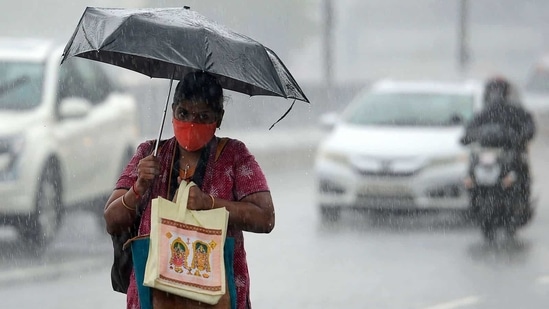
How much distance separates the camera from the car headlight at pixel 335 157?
1291 centimetres

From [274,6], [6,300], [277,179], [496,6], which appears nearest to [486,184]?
[6,300]

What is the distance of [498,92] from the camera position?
11969 mm

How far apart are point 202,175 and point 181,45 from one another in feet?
1.30

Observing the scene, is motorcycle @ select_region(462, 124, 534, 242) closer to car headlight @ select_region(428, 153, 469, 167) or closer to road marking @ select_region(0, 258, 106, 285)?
car headlight @ select_region(428, 153, 469, 167)

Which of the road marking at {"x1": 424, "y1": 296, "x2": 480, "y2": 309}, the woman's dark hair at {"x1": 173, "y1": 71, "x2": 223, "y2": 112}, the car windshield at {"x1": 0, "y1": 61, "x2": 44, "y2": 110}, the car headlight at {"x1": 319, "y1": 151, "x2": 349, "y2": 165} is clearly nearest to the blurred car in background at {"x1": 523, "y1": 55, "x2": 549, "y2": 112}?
the car headlight at {"x1": 319, "y1": 151, "x2": 349, "y2": 165}

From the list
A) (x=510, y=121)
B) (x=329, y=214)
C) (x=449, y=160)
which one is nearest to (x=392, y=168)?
(x=449, y=160)

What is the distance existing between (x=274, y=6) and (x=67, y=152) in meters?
23.5

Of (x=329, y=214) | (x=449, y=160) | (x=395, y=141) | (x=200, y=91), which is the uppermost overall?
(x=200, y=91)

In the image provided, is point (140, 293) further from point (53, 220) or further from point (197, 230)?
point (53, 220)

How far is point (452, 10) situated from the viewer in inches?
1625

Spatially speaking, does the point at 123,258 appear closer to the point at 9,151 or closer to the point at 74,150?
the point at 9,151

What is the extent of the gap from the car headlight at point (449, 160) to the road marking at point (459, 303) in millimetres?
4009

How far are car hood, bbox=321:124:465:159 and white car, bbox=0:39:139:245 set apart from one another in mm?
2092

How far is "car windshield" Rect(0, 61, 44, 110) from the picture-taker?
11.4 metres
